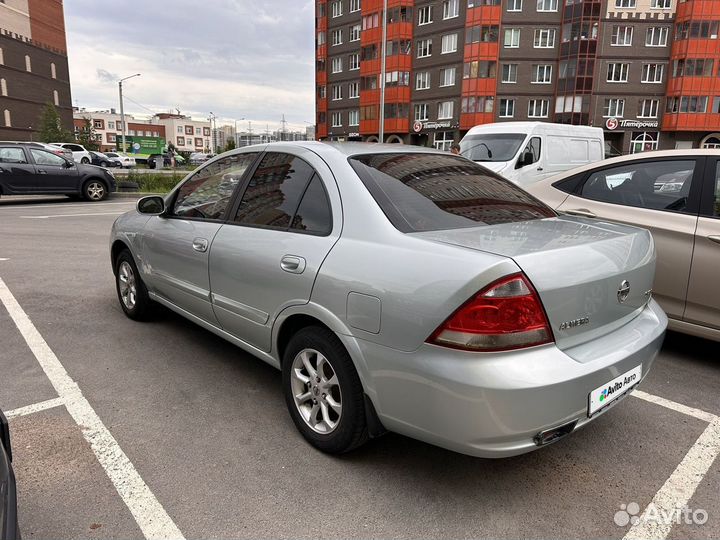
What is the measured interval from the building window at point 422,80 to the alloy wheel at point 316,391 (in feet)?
155

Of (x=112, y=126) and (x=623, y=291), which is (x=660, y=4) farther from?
(x=112, y=126)

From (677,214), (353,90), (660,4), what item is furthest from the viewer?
(353,90)

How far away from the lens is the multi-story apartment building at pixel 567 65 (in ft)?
132

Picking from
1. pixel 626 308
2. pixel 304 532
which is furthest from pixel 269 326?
pixel 626 308

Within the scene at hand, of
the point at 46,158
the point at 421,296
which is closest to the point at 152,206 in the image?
the point at 421,296

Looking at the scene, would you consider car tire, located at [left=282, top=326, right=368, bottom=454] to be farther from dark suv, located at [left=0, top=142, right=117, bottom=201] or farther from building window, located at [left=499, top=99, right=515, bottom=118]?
building window, located at [left=499, top=99, right=515, bottom=118]

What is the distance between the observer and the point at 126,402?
340cm

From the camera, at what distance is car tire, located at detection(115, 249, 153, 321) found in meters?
4.74

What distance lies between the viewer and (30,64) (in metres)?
54.9

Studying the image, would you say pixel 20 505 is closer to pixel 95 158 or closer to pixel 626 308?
pixel 626 308

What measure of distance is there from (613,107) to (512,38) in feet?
31.9

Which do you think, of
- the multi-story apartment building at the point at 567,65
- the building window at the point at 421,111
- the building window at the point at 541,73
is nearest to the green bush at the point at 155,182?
the multi-story apartment building at the point at 567,65

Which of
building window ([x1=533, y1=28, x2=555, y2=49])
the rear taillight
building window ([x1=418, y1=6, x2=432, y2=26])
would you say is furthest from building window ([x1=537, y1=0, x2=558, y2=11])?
the rear taillight

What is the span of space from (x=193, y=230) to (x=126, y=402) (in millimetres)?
1232
